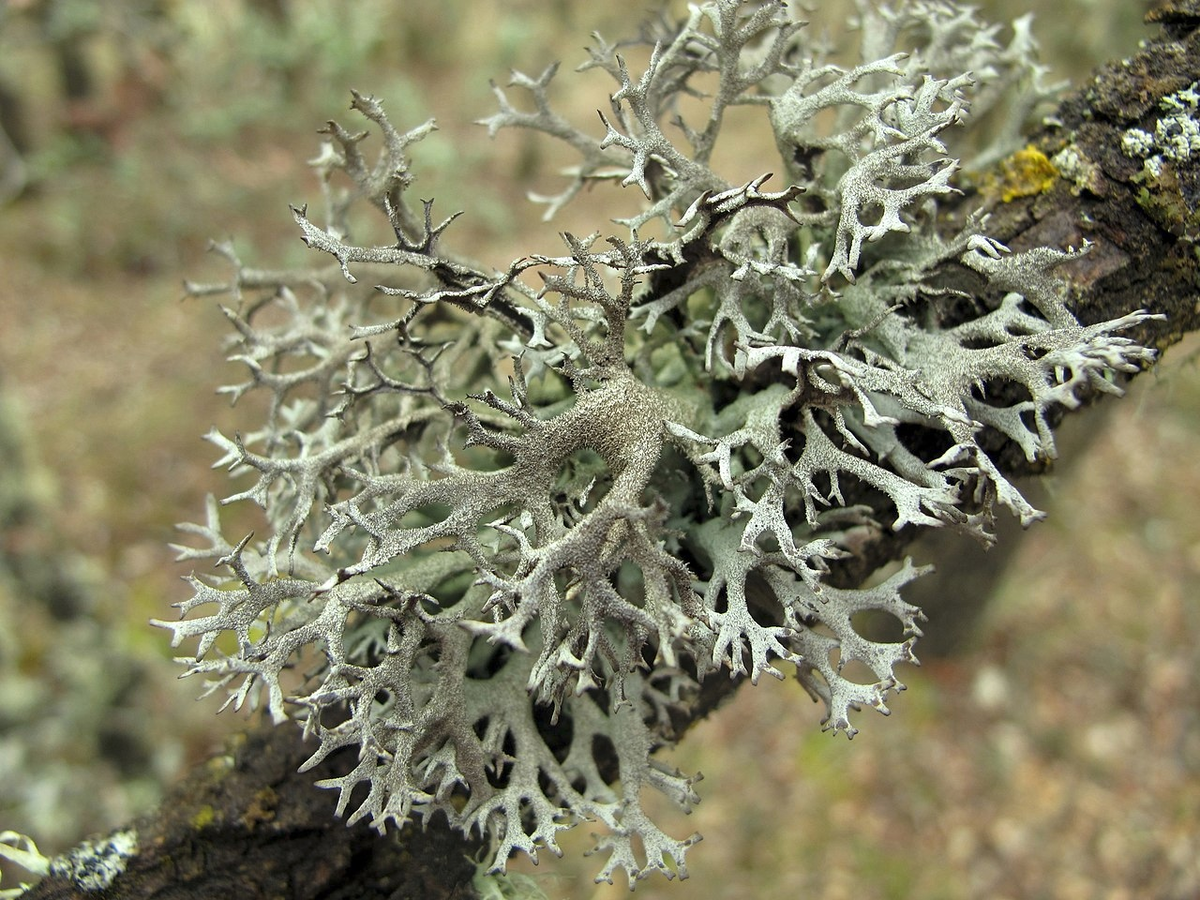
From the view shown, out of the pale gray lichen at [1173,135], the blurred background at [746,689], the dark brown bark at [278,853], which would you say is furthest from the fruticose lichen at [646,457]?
the blurred background at [746,689]

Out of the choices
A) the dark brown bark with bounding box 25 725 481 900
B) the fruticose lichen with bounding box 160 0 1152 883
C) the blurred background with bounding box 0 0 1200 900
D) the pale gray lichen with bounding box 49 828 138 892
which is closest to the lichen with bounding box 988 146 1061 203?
the fruticose lichen with bounding box 160 0 1152 883

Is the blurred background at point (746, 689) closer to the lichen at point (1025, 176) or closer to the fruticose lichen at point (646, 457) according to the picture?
the fruticose lichen at point (646, 457)

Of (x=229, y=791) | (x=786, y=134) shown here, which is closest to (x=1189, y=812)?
(x=786, y=134)

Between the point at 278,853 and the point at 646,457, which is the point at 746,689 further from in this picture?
the point at 646,457

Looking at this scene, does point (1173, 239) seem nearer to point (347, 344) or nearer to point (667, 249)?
point (667, 249)

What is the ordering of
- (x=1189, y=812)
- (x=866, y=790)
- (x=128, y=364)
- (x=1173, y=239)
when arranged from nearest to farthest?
1. (x=1173, y=239)
2. (x=1189, y=812)
3. (x=866, y=790)
4. (x=128, y=364)

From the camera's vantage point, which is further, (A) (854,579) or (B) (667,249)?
(A) (854,579)

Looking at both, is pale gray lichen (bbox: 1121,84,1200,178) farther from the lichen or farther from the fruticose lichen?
the fruticose lichen
